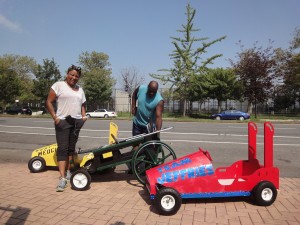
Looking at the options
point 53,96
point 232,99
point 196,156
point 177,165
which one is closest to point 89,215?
point 177,165

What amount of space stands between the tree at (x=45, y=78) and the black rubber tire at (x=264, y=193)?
153ft

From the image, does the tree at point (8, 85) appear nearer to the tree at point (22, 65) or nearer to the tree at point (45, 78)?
the tree at point (45, 78)

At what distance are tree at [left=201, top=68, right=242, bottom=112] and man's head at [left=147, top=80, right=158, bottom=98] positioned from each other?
31.4 meters

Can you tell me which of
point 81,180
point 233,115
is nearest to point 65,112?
point 81,180

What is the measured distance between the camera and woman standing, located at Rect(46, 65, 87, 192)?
498cm

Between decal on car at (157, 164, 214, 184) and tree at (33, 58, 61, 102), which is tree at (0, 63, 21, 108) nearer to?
tree at (33, 58, 61, 102)

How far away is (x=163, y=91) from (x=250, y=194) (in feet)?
128

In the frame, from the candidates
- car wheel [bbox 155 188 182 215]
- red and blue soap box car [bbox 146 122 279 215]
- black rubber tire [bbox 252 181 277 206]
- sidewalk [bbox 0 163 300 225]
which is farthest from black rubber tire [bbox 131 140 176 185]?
black rubber tire [bbox 252 181 277 206]

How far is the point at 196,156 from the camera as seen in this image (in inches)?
171

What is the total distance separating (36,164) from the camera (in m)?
6.12

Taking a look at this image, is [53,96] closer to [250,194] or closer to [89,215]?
[89,215]

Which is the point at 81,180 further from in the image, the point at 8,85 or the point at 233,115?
the point at 8,85

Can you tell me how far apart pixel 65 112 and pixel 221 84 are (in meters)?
33.0

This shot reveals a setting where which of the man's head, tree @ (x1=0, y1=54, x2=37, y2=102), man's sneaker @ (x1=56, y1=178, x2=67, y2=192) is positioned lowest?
man's sneaker @ (x1=56, y1=178, x2=67, y2=192)
